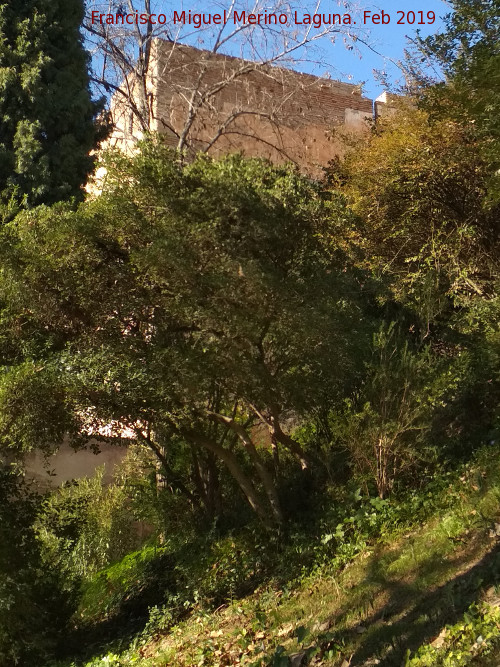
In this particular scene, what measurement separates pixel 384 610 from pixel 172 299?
3469 millimetres

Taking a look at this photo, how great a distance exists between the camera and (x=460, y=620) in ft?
16.2

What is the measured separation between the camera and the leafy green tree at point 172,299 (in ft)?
22.4

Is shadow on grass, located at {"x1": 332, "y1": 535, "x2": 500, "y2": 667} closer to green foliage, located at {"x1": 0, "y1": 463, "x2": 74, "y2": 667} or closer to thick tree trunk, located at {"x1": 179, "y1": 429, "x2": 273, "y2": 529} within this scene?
thick tree trunk, located at {"x1": 179, "y1": 429, "x2": 273, "y2": 529}

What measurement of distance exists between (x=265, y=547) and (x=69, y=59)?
29.9ft

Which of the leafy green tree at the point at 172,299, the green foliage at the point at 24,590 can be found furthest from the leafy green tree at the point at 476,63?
the green foliage at the point at 24,590

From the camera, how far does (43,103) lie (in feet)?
39.0

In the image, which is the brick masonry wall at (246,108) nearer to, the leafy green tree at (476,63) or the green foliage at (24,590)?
the leafy green tree at (476,63)

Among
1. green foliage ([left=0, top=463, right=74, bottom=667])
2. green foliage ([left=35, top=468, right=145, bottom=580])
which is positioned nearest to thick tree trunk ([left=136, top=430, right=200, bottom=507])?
green foliage ([left=35, top=468, right=145, bottom=580])

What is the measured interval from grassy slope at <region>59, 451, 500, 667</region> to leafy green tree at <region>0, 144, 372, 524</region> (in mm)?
1905

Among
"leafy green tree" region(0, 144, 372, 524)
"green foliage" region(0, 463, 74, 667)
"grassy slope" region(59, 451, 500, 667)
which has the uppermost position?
"leafy green tree" region(0, 144, 372, 524)

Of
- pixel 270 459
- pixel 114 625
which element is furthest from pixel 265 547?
pixel 114 625

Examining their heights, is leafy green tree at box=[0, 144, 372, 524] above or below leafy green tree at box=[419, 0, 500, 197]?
below

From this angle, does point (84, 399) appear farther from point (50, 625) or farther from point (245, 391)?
point (50, 625)

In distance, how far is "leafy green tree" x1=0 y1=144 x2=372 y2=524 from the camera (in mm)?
6824
